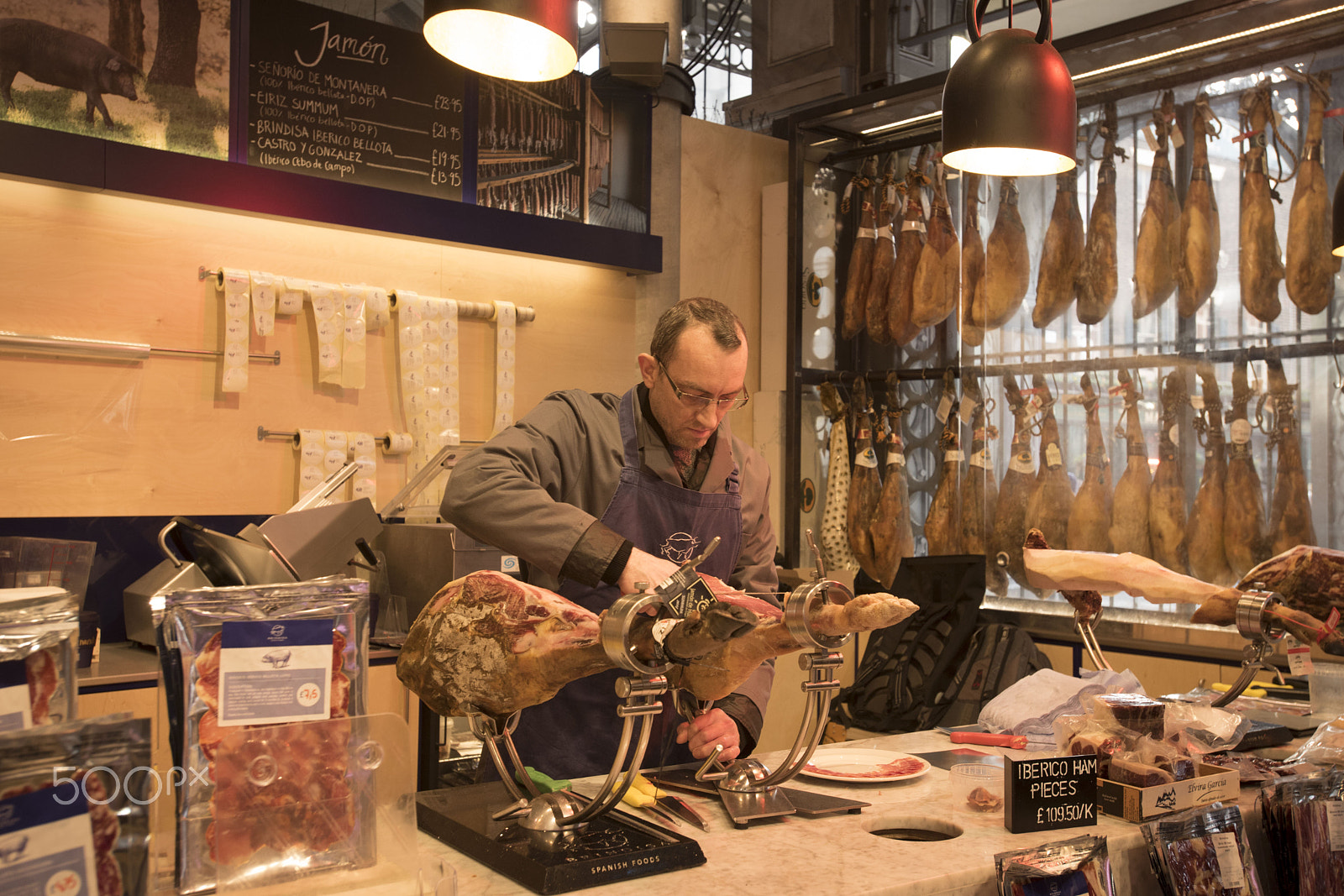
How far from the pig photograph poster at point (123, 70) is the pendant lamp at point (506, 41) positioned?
92.7 inches

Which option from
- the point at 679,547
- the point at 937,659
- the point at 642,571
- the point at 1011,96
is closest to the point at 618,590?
the point at 679,547

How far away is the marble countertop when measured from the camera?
54.8 inches

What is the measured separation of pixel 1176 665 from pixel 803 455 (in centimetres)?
201

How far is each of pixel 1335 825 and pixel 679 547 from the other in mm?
1357

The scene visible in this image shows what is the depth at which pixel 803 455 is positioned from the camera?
17.5ft

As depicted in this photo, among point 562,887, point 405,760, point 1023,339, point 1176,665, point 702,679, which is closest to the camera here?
point 405,760

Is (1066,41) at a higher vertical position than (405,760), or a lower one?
higher

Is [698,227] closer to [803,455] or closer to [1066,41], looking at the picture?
[803,455]

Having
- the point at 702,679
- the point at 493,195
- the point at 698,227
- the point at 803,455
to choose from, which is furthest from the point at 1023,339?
the point at 702,679

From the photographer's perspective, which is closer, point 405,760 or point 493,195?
point 405,760

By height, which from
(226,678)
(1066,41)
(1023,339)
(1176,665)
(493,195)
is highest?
(1066,41)

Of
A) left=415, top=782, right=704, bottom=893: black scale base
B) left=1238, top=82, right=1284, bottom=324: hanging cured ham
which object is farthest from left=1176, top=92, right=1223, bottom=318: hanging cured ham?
left=415, top=782, right=704, bottom=893: black scale base

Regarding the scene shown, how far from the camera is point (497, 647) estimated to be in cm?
151

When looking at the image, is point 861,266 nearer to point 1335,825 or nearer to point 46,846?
point 1335,825
